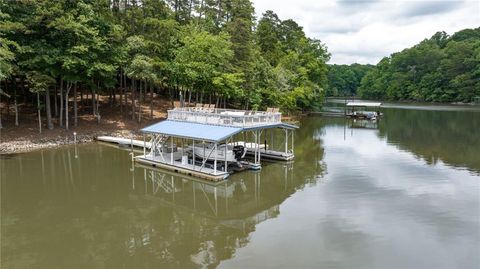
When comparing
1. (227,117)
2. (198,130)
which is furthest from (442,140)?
(198,130)

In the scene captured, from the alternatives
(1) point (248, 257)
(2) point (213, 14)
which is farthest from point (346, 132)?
(1) point (248, 257)

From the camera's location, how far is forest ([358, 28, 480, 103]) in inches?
3472

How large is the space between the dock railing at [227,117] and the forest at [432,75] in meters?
82.4

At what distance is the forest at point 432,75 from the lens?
289 ft

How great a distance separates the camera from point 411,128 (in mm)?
41906

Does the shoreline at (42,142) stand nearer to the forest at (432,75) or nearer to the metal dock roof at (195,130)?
the metal dock roof at (195,130)

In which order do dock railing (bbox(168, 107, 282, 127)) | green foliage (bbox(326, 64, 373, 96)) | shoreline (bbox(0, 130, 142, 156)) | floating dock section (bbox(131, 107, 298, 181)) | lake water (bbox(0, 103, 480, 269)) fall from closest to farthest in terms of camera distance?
lake water (bbox(0, 103, 480, 269)) < floating dock section (bbox(131, 107, 298, 181)) < dock railing (bbox(168, 107, 282, 127)) < shoreline (bbox(0, 130, 142, 156)) < green foliage (bbox(326, 64, 373, 96))

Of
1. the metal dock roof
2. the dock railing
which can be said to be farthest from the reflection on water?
the metal dock roof

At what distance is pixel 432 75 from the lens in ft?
318

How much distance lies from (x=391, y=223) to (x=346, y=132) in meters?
28.0

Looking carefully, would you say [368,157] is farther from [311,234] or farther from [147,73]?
[147,73]

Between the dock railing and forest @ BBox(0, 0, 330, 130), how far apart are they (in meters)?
10.2

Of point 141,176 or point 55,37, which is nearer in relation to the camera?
point 141,176

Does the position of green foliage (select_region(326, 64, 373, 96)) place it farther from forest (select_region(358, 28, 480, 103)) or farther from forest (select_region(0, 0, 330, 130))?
forest (select_region(0, 0, 330, 130))
